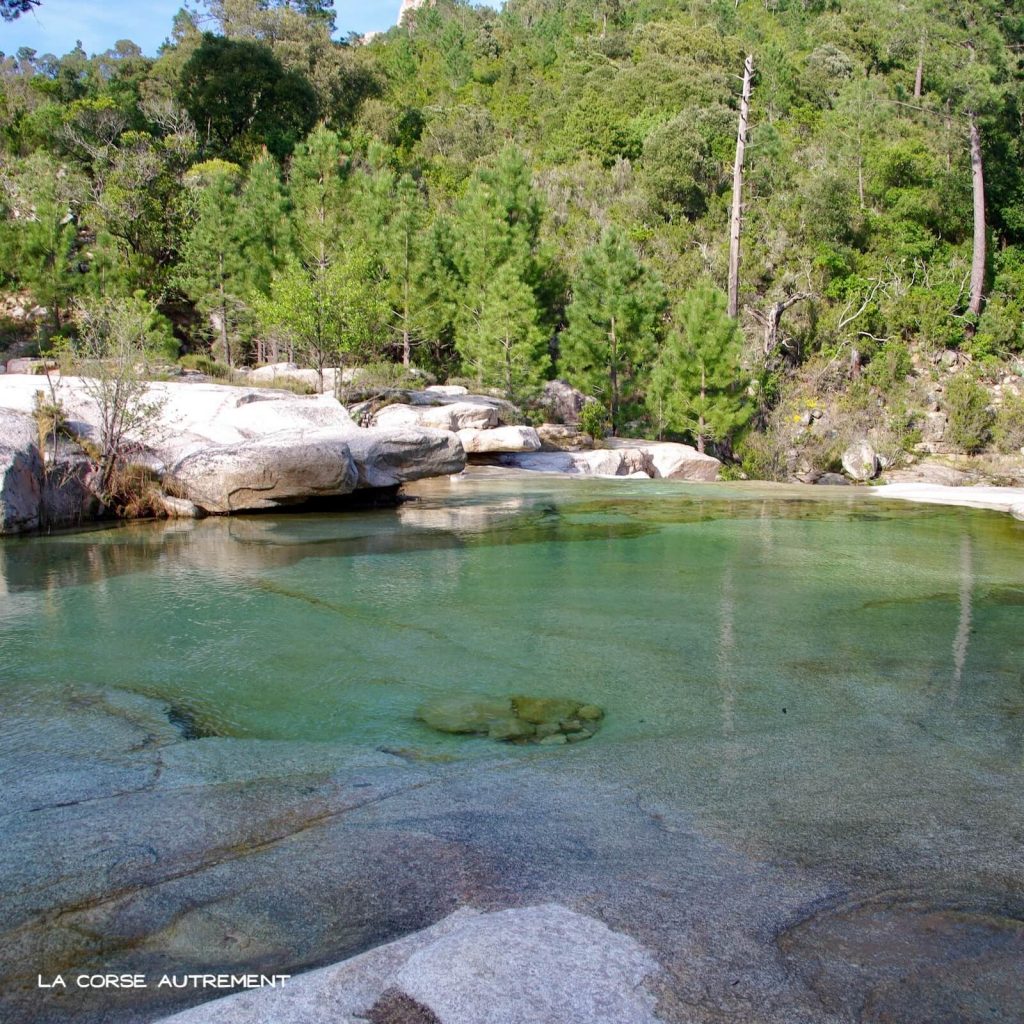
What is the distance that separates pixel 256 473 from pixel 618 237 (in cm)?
1379

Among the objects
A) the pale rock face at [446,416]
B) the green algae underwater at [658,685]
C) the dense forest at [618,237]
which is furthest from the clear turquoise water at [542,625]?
the dense forest at [618,237]

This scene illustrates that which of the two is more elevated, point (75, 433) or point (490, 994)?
point (75, 433)

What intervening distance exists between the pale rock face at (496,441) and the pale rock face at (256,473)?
6445 millimetres

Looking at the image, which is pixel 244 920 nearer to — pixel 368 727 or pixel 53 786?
pixel 53 786

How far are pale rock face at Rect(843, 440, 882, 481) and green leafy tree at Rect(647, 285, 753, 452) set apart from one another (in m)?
2.63

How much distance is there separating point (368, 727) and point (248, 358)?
82.2 ft

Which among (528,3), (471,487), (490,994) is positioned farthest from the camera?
(528,3)

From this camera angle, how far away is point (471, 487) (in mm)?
12539

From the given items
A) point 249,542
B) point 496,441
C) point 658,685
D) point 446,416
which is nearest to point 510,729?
point 658,685

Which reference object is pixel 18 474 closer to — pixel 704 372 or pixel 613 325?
pixel 704 372

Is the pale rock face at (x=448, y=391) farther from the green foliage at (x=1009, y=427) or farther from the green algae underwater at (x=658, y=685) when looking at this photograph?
the green foliage at (x=1009, y=427)

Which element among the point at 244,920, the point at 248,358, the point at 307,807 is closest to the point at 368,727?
the point at 307,807

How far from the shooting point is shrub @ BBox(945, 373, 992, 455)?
67.5ft

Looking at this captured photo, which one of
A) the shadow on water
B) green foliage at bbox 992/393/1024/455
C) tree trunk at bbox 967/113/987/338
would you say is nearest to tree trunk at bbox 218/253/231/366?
the shadow on water
